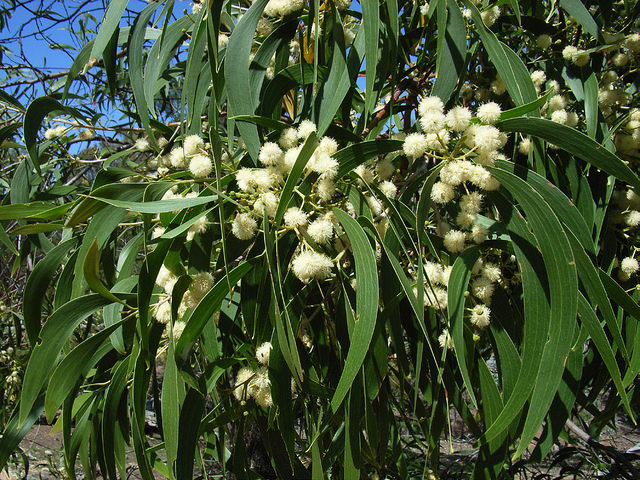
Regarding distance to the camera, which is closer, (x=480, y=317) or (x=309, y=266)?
(x=309, y=266)

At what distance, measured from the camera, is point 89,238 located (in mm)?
803

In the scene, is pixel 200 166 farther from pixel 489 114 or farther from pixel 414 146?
pixel 489 114

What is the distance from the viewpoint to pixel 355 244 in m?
0.70

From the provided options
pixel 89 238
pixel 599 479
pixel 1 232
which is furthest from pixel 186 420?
pixel 599 479

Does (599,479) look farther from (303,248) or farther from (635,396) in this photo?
(303,248)

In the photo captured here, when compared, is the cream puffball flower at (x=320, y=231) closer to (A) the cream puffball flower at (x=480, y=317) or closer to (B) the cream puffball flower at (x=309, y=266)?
(B) the cream puffball flower at (x=309, y=266)

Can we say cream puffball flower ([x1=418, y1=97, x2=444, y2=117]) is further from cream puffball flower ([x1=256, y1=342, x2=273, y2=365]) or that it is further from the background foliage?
cream puffball flower ([x1=256, y1=342, x2=273, y2=365])

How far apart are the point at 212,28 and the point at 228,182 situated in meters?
0.26

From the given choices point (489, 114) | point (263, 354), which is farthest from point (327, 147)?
point (263, 354)

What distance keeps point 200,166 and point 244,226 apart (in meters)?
0.16

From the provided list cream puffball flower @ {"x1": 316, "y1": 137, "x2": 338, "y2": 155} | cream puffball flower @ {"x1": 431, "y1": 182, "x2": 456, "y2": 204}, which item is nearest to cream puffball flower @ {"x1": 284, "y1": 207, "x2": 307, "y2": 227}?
cream puffball flower @ {"x1": 316, "y1": 137, "x2": 338, "y2": 155}

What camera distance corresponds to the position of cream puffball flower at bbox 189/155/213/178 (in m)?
0.84

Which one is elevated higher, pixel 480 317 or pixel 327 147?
pixel 327 147

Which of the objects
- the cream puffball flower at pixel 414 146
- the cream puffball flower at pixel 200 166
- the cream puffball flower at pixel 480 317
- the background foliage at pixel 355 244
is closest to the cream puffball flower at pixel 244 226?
the background foliage at pixel 355 244
